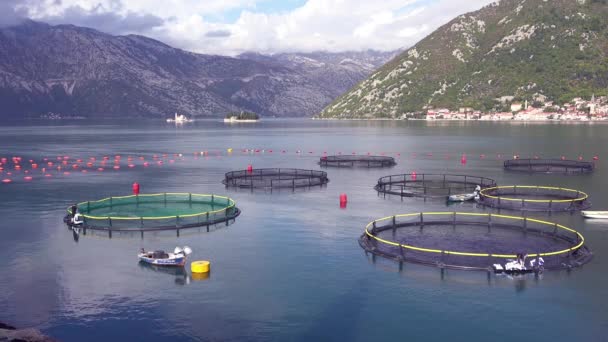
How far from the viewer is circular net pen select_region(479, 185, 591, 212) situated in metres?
75.6

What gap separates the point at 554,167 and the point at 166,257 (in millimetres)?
105608

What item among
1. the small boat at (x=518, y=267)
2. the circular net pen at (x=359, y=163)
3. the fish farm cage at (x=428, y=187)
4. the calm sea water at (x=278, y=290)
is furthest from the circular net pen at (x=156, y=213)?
the circular net pen at (x=359, y=163)

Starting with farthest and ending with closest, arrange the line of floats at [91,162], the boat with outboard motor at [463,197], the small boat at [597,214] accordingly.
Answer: the line of floats at [91,162] < the boat with outboard motor at [463,197] < the small boat at [597,214]

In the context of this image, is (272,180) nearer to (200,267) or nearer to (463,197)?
(463,197)

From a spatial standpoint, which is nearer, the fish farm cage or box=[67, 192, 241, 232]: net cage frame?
box=[67, 192, 241, 232]: net cage frame

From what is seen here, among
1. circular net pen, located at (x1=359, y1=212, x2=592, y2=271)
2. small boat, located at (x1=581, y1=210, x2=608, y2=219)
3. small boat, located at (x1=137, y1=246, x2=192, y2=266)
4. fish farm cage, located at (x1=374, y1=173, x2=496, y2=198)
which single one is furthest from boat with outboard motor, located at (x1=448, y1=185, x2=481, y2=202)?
small boat, located at (x1=137, y1=246, x2=192, y2=266)

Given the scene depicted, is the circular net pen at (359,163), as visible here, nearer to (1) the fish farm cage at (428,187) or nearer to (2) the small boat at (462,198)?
(1) the fish farm cage at (428,187)

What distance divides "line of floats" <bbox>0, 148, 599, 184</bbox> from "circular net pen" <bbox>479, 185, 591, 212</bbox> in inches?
1869

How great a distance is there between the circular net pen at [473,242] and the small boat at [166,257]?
753 inches

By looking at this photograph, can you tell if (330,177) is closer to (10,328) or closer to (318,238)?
(318,238)

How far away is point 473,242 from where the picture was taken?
187ft

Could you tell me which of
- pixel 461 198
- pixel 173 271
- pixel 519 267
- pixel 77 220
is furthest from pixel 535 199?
pixel 77 220

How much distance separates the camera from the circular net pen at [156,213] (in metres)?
63.5

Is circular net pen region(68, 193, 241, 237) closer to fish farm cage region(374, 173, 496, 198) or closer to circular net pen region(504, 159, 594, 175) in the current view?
fish farm cage region(374, 173, 496, 198)
